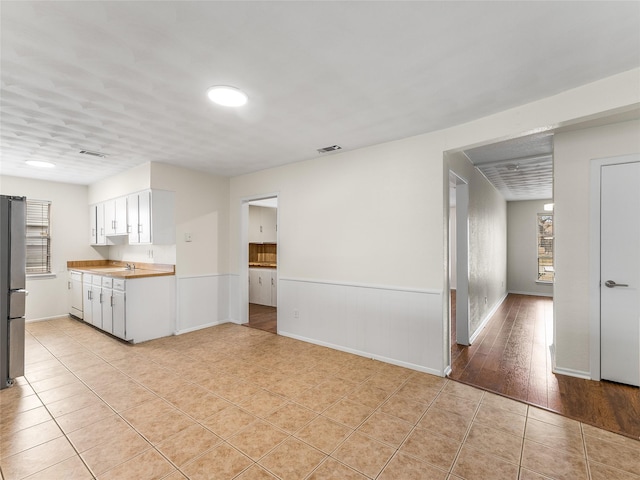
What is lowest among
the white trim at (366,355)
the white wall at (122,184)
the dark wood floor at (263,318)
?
the dark wood floor at (263,318)

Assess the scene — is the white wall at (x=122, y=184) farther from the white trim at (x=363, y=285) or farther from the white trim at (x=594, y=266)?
the white trim at (x=594, y=266)

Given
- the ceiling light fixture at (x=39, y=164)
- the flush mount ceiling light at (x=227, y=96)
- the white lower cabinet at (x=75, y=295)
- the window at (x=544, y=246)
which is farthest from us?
the window at (x=544, y=246)

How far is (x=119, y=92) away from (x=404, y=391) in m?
3.47

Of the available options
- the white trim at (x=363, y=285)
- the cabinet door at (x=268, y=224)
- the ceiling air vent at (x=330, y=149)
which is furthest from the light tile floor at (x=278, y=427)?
the cabinet door at (x=268, y=224)

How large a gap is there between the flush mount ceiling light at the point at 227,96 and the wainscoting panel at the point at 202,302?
3075 mm

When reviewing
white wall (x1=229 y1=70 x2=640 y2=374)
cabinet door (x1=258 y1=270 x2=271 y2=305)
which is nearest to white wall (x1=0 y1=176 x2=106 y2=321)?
cabinet door (x1=258 y1=270 x2=271 y2=305)

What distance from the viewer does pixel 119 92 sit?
91.2 inches

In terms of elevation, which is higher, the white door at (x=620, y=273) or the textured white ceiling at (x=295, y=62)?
the textured white ceiling at (x=295, y=62)

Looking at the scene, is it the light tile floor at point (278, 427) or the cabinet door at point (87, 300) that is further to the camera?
the cabinet door at point (87, 300)

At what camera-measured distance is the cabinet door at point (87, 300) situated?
4914 mm

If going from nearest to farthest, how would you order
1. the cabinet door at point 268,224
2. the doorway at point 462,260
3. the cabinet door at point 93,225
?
the doorway at point 462,260 < the cabinet door at point 93,225 < the cabinet door at point 268,224

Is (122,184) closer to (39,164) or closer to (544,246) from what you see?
(39,164)

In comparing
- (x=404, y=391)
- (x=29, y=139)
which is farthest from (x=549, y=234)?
(x=29, y=139)

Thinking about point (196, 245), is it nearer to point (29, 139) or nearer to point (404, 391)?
point (29, 139)
